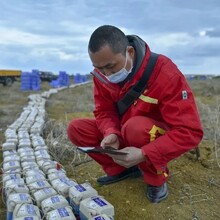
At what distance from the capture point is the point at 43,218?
2297 mm

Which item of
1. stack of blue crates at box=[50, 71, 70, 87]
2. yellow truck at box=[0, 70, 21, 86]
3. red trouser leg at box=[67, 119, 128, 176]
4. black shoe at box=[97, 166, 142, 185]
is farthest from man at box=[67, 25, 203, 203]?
stack of blue crates at box=[50, 71, 70, 87]

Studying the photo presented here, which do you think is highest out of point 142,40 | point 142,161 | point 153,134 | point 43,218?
point 142,40

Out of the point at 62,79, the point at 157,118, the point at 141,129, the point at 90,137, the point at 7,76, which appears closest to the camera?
the point at 141,129

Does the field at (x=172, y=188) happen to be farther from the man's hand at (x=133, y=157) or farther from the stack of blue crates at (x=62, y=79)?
the stack of blue crates at (x=62, y=79)

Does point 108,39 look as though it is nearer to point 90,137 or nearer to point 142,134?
point 142,134

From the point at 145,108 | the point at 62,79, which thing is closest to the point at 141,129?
A: the point at 145,108

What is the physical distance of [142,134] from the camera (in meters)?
2.48

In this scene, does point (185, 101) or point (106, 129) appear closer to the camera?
point (185, 101)

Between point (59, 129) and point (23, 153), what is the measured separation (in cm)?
141

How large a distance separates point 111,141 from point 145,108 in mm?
364

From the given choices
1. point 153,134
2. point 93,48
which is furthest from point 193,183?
point 93,48

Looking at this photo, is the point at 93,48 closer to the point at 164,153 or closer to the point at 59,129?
the point at 164,153

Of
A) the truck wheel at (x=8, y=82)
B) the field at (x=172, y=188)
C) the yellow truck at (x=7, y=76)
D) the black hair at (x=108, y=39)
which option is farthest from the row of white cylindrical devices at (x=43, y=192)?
the truck wheel at (x=8, y=82)

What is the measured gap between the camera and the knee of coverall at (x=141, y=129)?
2486 mm
